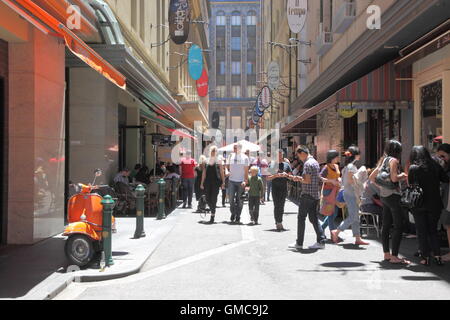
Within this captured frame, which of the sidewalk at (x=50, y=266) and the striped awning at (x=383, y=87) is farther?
the striped awning at (x=383, y=87)

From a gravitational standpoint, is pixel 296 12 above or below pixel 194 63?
above

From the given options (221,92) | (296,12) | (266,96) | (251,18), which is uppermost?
(251,18)

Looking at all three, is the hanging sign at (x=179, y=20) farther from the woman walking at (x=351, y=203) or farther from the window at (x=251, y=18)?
the window at (x=251, y=18)

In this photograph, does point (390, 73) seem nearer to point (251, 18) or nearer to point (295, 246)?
point (295, 246)

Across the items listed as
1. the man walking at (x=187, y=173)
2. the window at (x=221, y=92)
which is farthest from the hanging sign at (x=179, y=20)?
the window at (x=221, y=92)

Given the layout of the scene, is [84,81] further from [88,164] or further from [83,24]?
[83,24]

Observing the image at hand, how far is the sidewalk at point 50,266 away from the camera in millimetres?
6145

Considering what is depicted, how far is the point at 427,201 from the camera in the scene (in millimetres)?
7590

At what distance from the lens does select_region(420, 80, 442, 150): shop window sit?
11.3 m

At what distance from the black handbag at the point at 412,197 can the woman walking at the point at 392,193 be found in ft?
0.30

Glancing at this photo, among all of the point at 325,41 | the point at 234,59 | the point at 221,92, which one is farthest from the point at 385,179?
the point at 234,59

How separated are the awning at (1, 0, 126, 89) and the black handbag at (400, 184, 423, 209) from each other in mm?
4953

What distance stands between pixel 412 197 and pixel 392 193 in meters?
0.28

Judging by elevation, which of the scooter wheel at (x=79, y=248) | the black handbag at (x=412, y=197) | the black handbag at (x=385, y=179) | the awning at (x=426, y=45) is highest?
the awning at (x=426, y=45)
